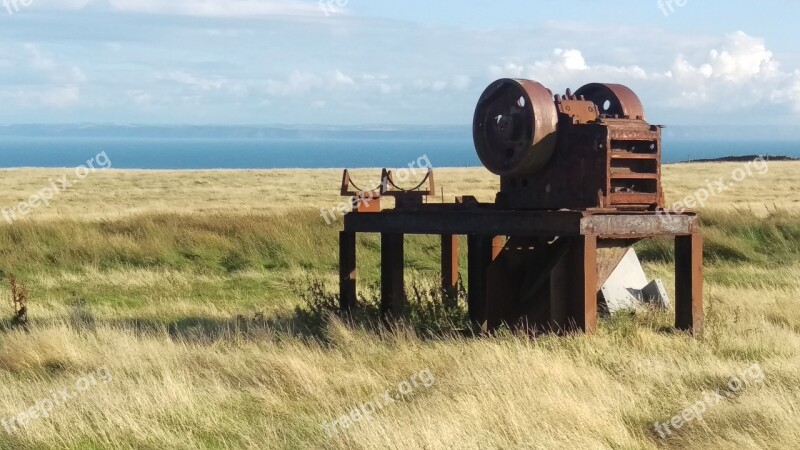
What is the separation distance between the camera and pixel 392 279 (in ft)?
36.8

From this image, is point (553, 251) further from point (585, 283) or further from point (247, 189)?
point (247, 189)

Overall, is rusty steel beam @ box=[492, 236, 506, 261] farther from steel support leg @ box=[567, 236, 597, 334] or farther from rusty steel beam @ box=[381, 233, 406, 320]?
rusty steel beam @ box=[381, 233, 406, 320]

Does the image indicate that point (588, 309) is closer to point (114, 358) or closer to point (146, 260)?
point (114, 358)

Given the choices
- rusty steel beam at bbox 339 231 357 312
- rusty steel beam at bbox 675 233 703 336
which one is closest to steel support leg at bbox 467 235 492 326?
rusty steel beam at bbox 339 231 357 312

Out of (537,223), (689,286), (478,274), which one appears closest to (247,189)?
(478,274)

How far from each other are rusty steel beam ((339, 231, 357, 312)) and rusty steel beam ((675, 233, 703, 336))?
333 cm

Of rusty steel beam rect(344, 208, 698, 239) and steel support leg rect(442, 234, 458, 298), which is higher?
rusty steel beam rect(344, 208, 698, 239)

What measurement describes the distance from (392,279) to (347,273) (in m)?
0.72

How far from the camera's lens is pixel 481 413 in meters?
7.28

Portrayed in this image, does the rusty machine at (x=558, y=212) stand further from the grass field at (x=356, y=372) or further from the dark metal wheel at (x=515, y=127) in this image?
the grass field at (x=356, y=372)


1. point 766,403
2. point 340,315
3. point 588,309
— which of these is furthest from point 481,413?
point 340,315

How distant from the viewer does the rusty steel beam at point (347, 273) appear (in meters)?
11.7

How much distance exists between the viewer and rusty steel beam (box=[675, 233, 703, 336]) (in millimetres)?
10172

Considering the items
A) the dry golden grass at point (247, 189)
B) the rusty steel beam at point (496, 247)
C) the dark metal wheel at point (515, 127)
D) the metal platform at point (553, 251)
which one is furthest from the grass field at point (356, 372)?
the dry golden grass at point (247, 189)
